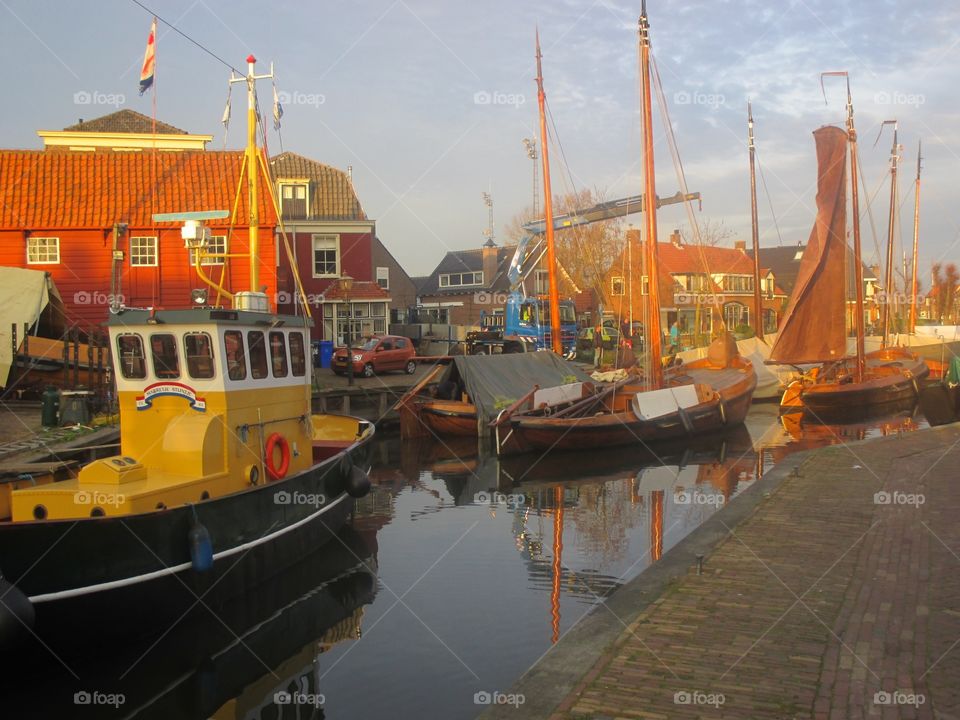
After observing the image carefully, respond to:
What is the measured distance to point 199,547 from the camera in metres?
10.1

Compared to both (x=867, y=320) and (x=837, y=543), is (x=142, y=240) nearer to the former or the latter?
(x=837, y=543)

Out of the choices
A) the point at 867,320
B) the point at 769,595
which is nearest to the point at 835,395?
the point at 769,595

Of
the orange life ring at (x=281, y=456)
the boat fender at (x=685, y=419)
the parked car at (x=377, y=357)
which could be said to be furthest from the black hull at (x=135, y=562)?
the parked car at (x=377, y=357)

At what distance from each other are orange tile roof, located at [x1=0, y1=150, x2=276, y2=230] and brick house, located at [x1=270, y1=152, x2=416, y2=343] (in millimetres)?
5031

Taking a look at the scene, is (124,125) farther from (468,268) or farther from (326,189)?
(468,268)

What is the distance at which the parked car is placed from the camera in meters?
31.6

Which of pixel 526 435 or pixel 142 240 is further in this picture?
pixel 142 240

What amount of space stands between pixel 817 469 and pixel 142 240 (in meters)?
24.8

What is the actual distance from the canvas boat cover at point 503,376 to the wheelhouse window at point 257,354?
41.3 feet

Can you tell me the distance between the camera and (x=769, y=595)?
8.62 metres

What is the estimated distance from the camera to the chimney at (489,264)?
225 feet

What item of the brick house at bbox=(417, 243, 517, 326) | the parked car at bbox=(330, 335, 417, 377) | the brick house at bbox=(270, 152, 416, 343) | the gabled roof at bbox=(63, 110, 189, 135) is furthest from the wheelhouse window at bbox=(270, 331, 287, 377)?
the brick house at bbox=(417, 243, 517, 326)

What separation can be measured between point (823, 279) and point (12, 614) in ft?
90.8

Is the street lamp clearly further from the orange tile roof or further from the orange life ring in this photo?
the orange life ring
